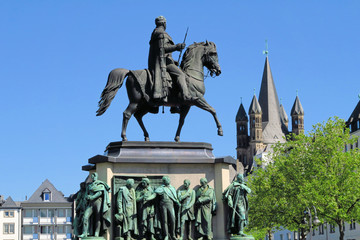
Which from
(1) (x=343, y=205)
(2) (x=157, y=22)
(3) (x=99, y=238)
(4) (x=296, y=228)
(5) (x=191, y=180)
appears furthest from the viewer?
(4) (x=296, y=228)

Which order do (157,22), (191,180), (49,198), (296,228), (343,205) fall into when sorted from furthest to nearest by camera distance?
(49,198) < (296,228) < (343,205) < (157,22) < (191,180)

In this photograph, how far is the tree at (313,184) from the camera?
51.5 meters

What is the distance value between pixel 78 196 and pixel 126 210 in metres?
1.53

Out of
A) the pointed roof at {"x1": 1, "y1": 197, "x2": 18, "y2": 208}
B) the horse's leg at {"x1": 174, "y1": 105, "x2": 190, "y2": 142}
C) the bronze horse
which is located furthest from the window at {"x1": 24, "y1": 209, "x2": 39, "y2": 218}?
the horse's leg at {"x1": 174, "y1": 105, "x2": 190, "y2": 142}

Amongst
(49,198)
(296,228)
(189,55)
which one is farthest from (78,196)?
(49,198)

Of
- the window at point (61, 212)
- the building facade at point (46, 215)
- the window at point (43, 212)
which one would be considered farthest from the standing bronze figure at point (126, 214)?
the window at point (61, 212)

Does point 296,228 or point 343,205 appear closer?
point 343,205

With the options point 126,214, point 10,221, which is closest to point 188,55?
point 126,214

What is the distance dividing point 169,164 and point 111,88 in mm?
2867

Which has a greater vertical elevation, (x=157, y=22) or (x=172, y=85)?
(x=157, y=22)

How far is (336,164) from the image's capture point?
54.4 m

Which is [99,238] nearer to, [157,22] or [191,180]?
[191,180]

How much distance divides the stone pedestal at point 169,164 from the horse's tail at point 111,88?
4.03 ft

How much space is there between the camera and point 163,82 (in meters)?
21.6
